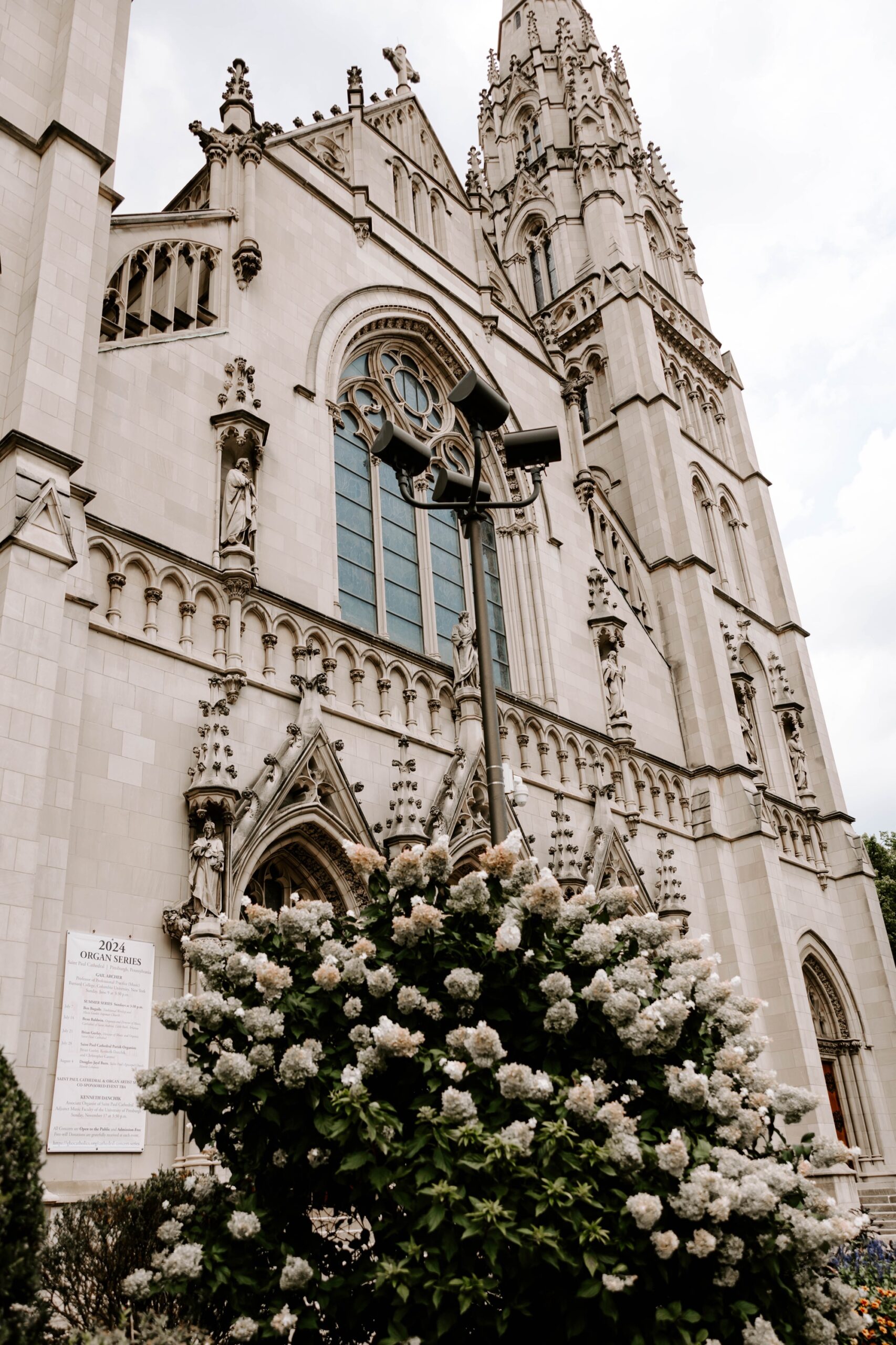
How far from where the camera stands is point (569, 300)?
94.5 feet

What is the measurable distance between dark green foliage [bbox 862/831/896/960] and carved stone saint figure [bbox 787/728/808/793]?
11113 mm

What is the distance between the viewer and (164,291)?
15164 mm

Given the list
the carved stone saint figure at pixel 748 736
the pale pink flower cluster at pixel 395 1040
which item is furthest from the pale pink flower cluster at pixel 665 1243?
the carved stone saint figure at pixel 748 736

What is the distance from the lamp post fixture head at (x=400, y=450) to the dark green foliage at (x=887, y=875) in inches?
1157

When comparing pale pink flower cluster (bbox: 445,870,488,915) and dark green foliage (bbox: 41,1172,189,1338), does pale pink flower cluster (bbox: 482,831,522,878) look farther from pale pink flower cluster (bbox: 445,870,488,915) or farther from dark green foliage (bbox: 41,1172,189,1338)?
dark green foliage (bbox: 41,1172,189,1338)

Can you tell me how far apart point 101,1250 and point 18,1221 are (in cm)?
230

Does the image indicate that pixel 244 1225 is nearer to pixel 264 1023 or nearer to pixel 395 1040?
pixel 264 1023

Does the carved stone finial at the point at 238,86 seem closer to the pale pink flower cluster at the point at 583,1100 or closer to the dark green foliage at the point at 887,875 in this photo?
the pale pink flower cluster at the point at 583,1100

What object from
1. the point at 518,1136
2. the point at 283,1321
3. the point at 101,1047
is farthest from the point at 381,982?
the point at 101,1047

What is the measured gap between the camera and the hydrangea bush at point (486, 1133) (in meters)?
5.12

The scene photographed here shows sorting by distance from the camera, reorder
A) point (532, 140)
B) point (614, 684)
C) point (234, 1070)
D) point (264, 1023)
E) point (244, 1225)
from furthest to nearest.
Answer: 1. point (532, 140)
2. point (614, 684)
3. point (264, 1023)
4. point (234, 1070)
5. point (244, 1225)

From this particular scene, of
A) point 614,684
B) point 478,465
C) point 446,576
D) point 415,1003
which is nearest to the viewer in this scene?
point 415,1003

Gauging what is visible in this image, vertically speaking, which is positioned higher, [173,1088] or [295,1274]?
[173,1088]

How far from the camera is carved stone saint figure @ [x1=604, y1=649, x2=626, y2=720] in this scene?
19344mm
